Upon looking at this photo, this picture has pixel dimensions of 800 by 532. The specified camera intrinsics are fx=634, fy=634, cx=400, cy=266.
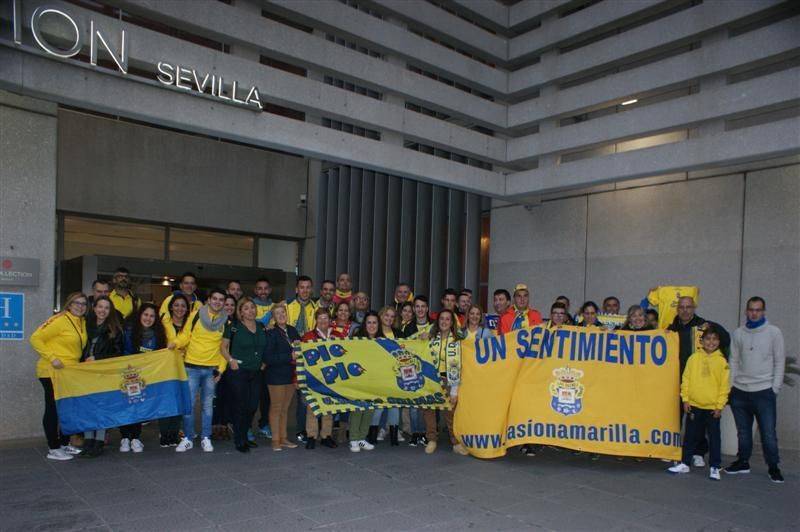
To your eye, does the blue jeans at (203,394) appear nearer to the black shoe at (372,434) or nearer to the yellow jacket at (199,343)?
the yellow jacket at (199,343)

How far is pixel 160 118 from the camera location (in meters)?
8.20

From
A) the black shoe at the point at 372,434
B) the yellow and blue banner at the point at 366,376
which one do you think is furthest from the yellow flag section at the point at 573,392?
the black shoe at the point at 372,434

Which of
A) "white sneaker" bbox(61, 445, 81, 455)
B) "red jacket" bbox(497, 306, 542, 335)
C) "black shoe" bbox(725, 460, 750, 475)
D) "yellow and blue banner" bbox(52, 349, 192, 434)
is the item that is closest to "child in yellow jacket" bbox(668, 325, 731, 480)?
"black shoe" bbox(725, 460, 750, 475)

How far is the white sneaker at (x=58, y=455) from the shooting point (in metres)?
6.82

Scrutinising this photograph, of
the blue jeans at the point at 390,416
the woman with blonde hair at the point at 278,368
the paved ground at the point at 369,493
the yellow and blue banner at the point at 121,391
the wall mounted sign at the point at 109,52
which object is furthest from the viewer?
the blue jeans at the point at 390,416

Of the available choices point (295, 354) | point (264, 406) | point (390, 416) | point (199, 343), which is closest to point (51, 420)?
point (199, 343)

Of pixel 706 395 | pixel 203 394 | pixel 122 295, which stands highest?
pixel 122 295

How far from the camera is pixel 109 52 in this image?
25.5ft

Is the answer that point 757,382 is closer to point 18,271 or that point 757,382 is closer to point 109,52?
point 109,52

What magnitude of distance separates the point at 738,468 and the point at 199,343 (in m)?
6.23

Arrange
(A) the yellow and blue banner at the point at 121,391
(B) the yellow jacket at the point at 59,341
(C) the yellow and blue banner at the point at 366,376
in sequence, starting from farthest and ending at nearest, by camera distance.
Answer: (C) the yellow and blue banner at the point at 366,376
(A) the yellow and blue banner at the point at 121,391
(B) the yellow jacket at the point at 59,341

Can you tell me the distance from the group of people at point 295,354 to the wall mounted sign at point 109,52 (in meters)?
2.51

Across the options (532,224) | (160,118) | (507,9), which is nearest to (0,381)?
(160,118)

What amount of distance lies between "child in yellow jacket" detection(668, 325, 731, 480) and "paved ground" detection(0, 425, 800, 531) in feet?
0.82
